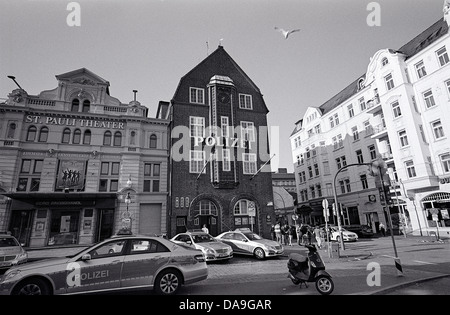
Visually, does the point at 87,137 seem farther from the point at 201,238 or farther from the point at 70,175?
the point at 201,238

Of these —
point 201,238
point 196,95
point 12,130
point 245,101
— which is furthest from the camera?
point 245,101

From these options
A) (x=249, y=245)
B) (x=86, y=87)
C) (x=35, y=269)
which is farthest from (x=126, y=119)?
(x=35, y=269)

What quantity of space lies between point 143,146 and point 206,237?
51.5ft

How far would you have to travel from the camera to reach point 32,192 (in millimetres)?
21625

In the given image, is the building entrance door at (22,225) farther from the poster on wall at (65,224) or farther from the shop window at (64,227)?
the poster on wall at (65,224)

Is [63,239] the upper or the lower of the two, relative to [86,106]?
lower

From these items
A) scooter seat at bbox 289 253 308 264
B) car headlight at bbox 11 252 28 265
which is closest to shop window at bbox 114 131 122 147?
car headlight at bbox 11 252 28 265

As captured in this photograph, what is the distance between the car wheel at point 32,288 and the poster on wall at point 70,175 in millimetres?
19922

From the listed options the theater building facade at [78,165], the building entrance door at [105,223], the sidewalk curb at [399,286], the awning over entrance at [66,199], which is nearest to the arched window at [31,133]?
the theater building facade at [78,165]

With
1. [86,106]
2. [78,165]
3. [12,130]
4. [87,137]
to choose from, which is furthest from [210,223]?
[12,130]

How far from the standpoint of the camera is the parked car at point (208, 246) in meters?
12.7

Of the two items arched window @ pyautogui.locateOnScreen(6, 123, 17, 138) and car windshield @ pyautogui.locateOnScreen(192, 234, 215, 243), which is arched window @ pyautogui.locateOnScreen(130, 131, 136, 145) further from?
car windshield @ pyautogui.locateOnScreen(192, 234, 215, 243)

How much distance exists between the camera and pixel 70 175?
76.8ft

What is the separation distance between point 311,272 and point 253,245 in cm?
761
